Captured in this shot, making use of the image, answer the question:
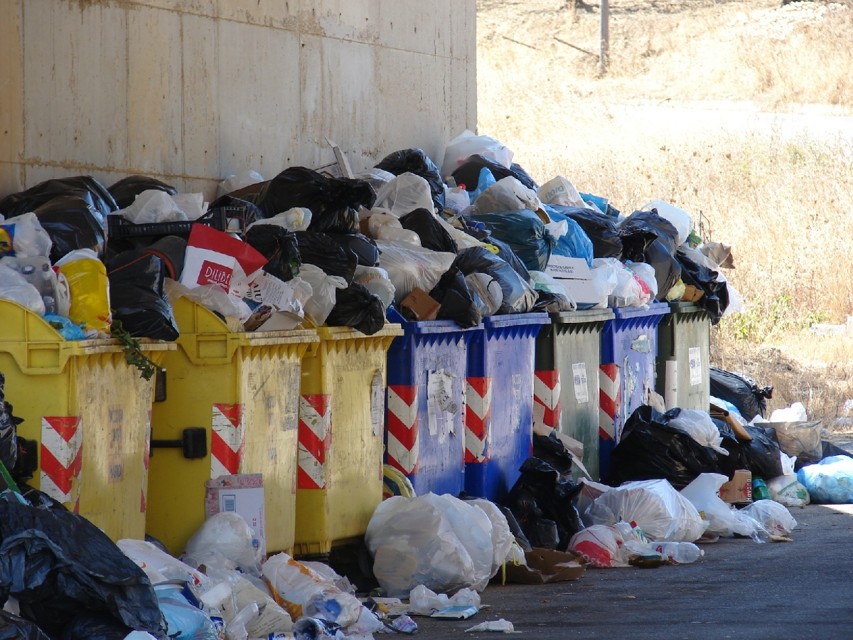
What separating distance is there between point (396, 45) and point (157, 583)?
7.04 m

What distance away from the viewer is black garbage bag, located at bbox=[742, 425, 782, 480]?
10484mm

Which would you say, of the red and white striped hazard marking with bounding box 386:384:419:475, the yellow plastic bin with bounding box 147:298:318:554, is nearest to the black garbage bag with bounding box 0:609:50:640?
the yellow plastic bin with bounding box 147:298:318:554

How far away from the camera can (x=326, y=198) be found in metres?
7.88

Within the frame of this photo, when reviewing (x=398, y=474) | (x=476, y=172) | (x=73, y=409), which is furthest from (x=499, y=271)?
(x=73, y=409)

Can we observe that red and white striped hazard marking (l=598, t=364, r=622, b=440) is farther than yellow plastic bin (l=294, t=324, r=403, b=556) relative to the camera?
Yes

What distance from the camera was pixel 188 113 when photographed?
30.5ft

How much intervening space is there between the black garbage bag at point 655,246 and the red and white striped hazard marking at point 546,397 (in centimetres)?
188

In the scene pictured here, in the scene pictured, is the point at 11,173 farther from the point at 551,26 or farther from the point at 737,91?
the point at 551,26

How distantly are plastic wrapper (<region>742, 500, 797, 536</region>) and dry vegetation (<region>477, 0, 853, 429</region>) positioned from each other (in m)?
4.90

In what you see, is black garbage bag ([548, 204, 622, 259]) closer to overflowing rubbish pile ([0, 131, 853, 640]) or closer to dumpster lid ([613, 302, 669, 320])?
overflowing rubbish pile ([0, 131, 853, 640])

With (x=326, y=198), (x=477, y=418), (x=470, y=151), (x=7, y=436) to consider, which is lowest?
(x=477, y=418)

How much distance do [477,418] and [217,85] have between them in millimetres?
2780

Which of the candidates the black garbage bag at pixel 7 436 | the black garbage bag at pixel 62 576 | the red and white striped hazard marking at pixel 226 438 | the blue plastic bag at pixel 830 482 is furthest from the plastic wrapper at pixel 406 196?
the black garbage bag at pixel 62 576

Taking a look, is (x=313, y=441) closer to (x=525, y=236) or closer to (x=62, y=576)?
(x=62, y=576)
